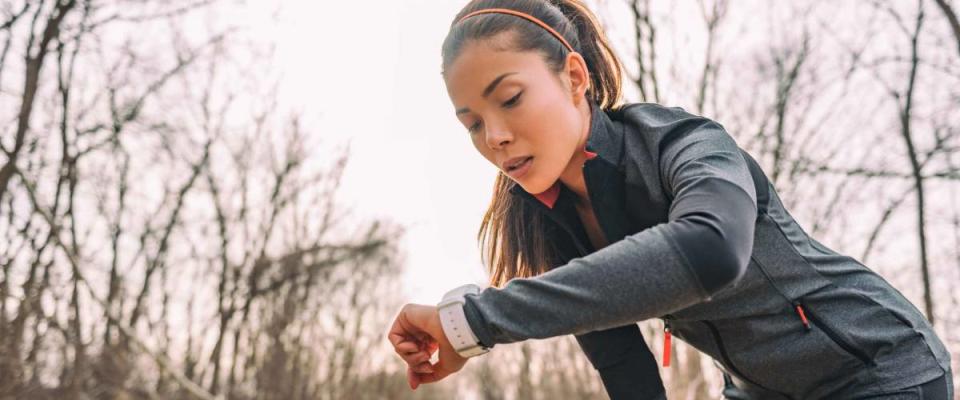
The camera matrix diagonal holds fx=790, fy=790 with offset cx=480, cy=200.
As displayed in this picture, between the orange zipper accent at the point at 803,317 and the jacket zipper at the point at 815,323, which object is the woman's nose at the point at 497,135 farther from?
the orange zipper accent at the point at 803,317

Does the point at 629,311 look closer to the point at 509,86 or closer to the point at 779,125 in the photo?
the point at 509,86

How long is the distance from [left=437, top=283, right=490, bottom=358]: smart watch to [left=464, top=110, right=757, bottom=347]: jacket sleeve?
0.06 ft

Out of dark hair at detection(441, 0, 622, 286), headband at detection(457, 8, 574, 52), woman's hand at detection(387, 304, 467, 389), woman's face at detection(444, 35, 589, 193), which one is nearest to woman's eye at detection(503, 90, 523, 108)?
woman's face at detection(444, 35, 589, 193)

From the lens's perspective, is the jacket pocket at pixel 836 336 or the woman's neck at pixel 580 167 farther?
the woman's neck at pixel 580 167

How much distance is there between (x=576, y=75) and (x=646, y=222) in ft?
1.19

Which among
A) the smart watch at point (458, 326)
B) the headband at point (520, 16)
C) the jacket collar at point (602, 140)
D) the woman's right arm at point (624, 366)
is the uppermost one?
the headband at point (520, 16)

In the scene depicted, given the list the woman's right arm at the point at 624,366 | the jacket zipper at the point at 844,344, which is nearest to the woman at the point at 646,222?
the jacket zipper at the point at 844,344

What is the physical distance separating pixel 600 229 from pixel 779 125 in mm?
11106

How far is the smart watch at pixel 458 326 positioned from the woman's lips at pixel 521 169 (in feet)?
1.51

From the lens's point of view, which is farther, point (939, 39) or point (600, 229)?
point (939, 39)

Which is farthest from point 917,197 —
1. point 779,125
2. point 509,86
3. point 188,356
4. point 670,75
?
point 509,86

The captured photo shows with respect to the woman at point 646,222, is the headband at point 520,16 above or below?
above

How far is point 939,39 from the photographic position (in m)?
9.02

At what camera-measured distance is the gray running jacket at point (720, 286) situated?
111 centimetres
